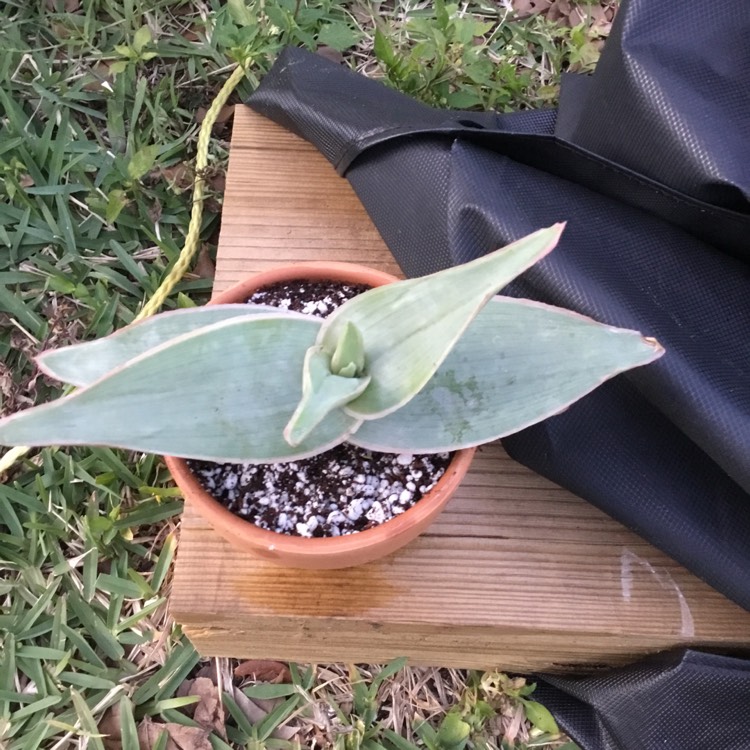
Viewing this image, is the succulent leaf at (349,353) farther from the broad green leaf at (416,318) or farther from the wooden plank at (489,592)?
the wooden plank at (489,592)

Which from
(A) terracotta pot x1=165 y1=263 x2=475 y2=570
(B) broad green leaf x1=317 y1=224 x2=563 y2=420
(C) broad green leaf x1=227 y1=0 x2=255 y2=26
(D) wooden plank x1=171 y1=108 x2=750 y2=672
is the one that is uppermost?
(B) broad green leaf x1=317 y1=224 x2=563 y2=420

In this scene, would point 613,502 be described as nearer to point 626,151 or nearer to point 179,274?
point 626,151

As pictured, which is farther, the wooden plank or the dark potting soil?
the wooden plank

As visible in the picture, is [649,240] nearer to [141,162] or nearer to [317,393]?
[317,393]

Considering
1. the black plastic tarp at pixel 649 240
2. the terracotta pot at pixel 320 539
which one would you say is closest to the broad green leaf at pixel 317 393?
the terracotta pot at pixel 320 539

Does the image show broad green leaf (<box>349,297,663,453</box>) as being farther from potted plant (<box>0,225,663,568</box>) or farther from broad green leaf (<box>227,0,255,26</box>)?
broad green leaf (<box>227,0,255,26</box>)

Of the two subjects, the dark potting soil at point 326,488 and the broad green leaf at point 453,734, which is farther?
the broad green leaf at point 453,734

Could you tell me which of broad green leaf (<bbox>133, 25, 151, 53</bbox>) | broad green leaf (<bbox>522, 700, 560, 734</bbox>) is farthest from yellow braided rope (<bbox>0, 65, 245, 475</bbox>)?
broad green leaf (<bbox>522, 700, 560, 734</bbox>)
